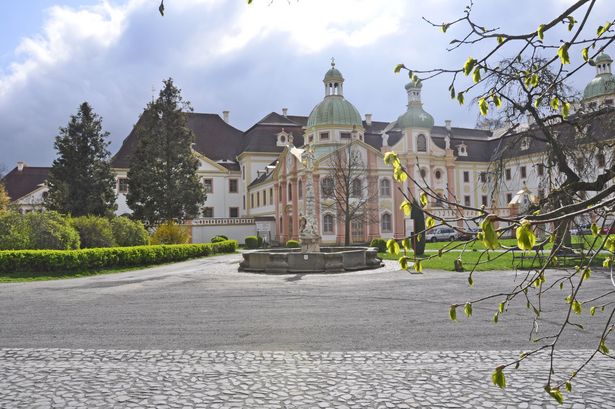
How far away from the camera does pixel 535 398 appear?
5062mm

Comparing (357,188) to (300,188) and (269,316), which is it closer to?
(300,188)

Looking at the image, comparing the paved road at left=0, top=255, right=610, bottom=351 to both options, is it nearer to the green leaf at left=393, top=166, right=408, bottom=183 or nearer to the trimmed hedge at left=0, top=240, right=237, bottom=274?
the trimmed hedge at left=0, top=240, right=237, bottom=274

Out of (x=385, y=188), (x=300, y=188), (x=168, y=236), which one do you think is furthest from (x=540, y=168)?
(x=385, y=188)

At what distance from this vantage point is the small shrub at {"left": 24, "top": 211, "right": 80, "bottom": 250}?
22.3 meters

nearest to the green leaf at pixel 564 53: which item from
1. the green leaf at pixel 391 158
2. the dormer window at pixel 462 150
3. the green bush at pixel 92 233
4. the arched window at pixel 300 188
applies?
the green leaf at pixel 391 158

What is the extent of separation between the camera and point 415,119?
5456 centimetres

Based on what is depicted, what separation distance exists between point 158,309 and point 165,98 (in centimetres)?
3065

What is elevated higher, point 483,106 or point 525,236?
point 483,106

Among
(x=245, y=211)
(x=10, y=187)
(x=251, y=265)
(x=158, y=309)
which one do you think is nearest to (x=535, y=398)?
(x=158, y=309)

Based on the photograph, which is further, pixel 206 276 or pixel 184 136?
pixel 184 136

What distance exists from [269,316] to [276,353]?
300cm

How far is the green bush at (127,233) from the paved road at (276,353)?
1460 centimetres

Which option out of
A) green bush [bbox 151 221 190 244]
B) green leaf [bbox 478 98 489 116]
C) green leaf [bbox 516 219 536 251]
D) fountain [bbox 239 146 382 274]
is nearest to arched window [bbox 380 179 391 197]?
green bush [bbox 151 221 190 244]

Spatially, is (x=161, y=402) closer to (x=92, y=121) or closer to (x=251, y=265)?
(x=251, y=265)
